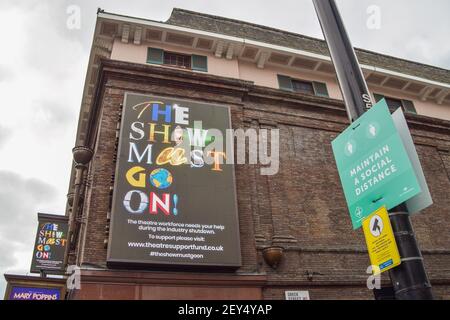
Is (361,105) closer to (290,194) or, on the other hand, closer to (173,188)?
(173,188)

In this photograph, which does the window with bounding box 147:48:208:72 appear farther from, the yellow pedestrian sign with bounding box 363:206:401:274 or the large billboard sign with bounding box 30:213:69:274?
the yellow pedestrian sign with bounding box 363:206:401:274

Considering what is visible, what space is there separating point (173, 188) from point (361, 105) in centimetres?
763

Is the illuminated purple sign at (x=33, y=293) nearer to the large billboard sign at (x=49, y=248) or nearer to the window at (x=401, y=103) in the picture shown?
the large billboard sign at (x=49, y=248)

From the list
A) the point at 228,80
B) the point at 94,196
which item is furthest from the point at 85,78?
the point at 94,196

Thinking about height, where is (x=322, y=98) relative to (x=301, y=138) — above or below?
above

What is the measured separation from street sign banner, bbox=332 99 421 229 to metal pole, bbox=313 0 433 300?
7.0 inches

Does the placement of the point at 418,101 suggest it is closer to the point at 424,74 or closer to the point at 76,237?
the point at 424,74

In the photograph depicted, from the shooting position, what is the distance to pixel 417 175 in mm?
3854

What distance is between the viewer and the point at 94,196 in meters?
10.8

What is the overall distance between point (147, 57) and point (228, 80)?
3.18 metres

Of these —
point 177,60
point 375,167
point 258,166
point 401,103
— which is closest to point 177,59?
point 177,60

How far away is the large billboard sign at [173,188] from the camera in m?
10.2

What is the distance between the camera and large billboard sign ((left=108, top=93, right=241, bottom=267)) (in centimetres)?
1019

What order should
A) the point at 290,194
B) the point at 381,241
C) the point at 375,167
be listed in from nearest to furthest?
the point at 381,241 < the point at 375,167 < the point at 290,194
